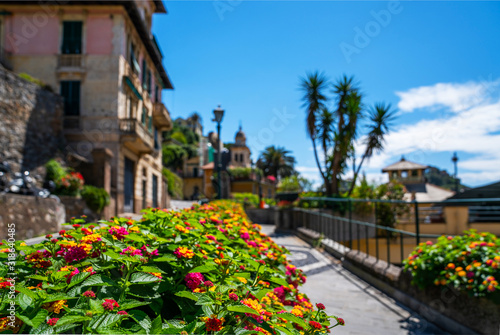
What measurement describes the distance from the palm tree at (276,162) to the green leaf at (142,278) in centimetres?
6174

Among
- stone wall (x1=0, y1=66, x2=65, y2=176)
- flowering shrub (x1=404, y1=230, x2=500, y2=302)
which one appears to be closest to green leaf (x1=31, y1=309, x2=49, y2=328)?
flowering shrub (x1=404, y1=230, x2=500, y2=302)

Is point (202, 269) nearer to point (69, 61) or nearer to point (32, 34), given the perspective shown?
point (69, 61)

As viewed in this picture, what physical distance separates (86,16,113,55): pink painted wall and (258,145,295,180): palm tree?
47911mm

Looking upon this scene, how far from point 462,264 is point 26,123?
13920 millimetres

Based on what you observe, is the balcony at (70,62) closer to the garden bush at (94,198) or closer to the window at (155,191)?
the garden bush at (94,198)

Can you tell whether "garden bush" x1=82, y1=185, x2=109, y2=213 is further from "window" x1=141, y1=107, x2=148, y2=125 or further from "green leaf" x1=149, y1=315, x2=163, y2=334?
"green leaf" x1=149, y1=315, x2=163, y2=334

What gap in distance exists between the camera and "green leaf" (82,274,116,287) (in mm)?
1234

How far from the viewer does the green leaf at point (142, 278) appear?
1285 mm

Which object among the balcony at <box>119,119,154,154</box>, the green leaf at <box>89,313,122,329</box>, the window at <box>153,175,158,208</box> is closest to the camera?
the green leaf at <box>89,313,122,329</box>

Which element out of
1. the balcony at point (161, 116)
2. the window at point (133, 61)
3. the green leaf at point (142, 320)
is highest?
the window at point (133, 61)

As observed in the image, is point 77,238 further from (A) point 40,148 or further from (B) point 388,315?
(A) point 40,148

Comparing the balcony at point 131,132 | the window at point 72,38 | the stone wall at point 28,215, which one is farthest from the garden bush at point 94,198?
the window at point 72,38

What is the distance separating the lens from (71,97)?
53.4 feet

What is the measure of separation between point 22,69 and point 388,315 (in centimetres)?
1872
